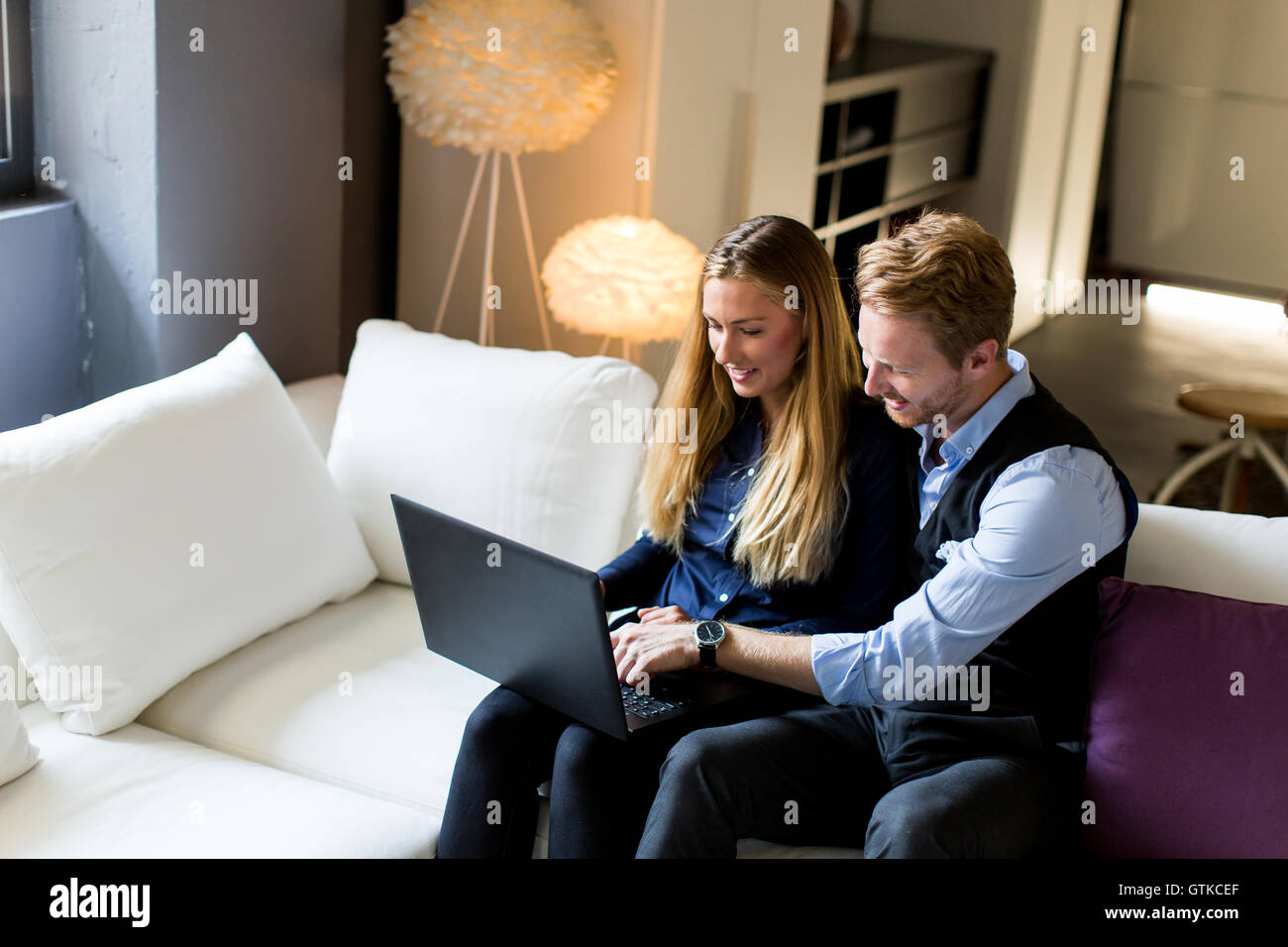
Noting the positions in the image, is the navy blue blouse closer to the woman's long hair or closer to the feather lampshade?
the woman's long hair

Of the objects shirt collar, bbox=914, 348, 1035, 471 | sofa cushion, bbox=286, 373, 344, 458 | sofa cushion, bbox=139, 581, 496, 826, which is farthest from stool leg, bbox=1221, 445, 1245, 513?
sofa cushion, bbox=286, 373, 344, 458

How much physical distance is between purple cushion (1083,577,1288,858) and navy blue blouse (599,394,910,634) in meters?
0.29

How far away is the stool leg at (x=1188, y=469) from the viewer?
322 cm

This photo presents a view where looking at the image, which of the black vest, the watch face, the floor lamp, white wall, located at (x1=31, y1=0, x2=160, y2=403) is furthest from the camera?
the floor lamp

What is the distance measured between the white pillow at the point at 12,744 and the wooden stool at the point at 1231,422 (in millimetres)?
2440

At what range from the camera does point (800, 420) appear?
1.87 meters

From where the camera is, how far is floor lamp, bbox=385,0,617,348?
2676 millimetres

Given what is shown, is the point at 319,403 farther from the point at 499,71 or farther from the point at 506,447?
the point at 499,71

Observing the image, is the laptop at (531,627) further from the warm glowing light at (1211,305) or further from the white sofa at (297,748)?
the warm glowing light at (1211,305)

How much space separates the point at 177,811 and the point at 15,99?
1.37 meters

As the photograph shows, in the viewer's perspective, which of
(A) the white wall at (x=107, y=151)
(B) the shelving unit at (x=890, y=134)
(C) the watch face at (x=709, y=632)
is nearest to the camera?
(C) the watch face at (x=709, y=632)

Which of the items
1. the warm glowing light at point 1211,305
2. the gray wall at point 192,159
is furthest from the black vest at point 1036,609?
the warm glowing light at point 1211,305

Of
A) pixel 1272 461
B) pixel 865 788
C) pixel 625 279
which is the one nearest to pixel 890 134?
pixel 1272 461
